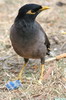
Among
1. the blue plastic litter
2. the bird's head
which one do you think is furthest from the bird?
the blue plastic litter

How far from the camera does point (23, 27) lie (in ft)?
15.1

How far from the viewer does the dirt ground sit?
4.36 meters

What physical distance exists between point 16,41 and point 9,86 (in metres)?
0.59

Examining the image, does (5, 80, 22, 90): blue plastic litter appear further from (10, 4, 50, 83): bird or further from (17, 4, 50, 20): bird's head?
(17, 4, 50, 20): bird's head

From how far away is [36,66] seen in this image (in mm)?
5457

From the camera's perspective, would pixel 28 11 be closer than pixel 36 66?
Yes

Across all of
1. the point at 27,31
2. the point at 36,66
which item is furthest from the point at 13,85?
the point at 36,66

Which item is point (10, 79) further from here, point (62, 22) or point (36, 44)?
point (62, 22)

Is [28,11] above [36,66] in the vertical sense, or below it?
above

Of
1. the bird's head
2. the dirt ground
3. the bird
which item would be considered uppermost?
the bird's head

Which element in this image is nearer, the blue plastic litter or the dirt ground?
the dirt ground

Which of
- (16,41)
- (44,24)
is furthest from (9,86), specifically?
(44,24)

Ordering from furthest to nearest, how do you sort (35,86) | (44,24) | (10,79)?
(44,24)
(10,79)
(35,86)

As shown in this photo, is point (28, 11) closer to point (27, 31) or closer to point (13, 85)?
point (27, 31)
